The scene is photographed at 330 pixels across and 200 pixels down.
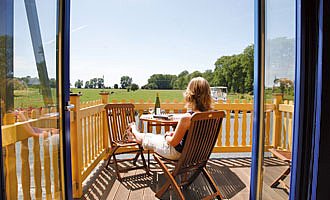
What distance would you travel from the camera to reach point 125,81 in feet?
18.7

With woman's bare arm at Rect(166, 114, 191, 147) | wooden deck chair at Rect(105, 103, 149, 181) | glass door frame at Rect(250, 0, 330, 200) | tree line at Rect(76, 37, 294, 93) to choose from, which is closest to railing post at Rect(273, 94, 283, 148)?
tree line at Rect(76, 37, 294, 93)

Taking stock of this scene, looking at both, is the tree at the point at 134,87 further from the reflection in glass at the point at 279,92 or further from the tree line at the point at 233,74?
the reflection in glass at the point at 279,92

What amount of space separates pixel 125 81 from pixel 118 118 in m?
2.36

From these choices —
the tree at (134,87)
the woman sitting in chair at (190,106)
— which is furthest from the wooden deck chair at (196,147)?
the tree at (134,87)

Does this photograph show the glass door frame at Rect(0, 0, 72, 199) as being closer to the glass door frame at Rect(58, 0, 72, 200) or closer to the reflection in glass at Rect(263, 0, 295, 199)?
the glass door frame at Rect(58, 0, 72, 200)

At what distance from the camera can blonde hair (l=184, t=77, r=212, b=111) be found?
2.35 meters

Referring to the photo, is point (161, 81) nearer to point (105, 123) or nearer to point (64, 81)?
point (105, 123)

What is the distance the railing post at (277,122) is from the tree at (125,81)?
3788 millimetres

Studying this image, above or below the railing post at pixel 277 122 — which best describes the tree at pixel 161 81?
above

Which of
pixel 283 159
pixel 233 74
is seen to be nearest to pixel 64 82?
pixel 283 159

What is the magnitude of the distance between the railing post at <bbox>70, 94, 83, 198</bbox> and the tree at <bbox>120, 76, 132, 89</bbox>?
Result: 8.47 ft

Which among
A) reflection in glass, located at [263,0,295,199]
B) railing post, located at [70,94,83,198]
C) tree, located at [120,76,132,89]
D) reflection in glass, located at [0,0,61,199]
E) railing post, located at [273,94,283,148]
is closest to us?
reflection in glass, located at [0,0,61,199]

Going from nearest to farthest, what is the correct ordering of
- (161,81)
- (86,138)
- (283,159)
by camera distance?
(283,159) < (86,138) < (161,81)

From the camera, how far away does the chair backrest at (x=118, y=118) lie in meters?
3.41
